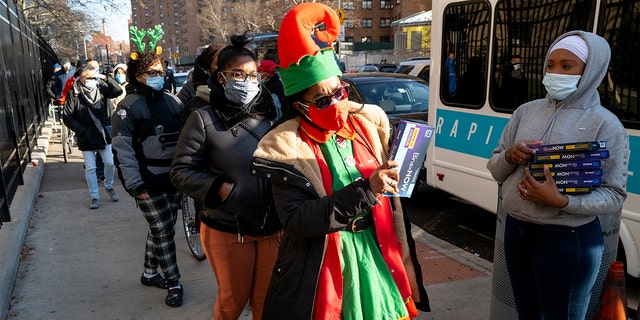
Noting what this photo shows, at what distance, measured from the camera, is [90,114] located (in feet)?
23.3

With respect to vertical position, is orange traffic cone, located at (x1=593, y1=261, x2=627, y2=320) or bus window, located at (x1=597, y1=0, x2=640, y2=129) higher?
bus window, located at (x1=597, y1=0, x2=640, y2=129)

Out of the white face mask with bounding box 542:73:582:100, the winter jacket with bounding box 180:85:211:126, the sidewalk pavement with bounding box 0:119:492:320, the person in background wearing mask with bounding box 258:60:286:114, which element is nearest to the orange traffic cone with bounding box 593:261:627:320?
the white face mask with bounding box 542:73:582:100

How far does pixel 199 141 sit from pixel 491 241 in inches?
159

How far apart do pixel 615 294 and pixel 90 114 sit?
646cm

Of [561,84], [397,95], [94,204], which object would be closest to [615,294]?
[561,84]

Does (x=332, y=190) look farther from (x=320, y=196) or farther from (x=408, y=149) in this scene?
(x=408, y=149)

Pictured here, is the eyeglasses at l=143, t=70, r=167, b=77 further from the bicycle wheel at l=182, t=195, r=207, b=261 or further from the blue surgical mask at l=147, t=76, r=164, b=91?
the bicycle wheel at l=182, t=195, r=207, b=261

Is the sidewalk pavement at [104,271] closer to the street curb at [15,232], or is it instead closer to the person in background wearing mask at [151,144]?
the street curb at [15,232]

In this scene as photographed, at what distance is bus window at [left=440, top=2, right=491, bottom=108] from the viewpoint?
5422 mm

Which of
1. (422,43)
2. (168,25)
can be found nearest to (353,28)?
(422,43)

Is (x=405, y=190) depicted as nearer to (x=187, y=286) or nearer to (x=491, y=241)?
(x=187, y=286)

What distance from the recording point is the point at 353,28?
79750mm

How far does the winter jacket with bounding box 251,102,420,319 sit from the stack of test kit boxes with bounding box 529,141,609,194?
780 millimetres

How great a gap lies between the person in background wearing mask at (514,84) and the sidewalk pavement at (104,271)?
60.9 inches
